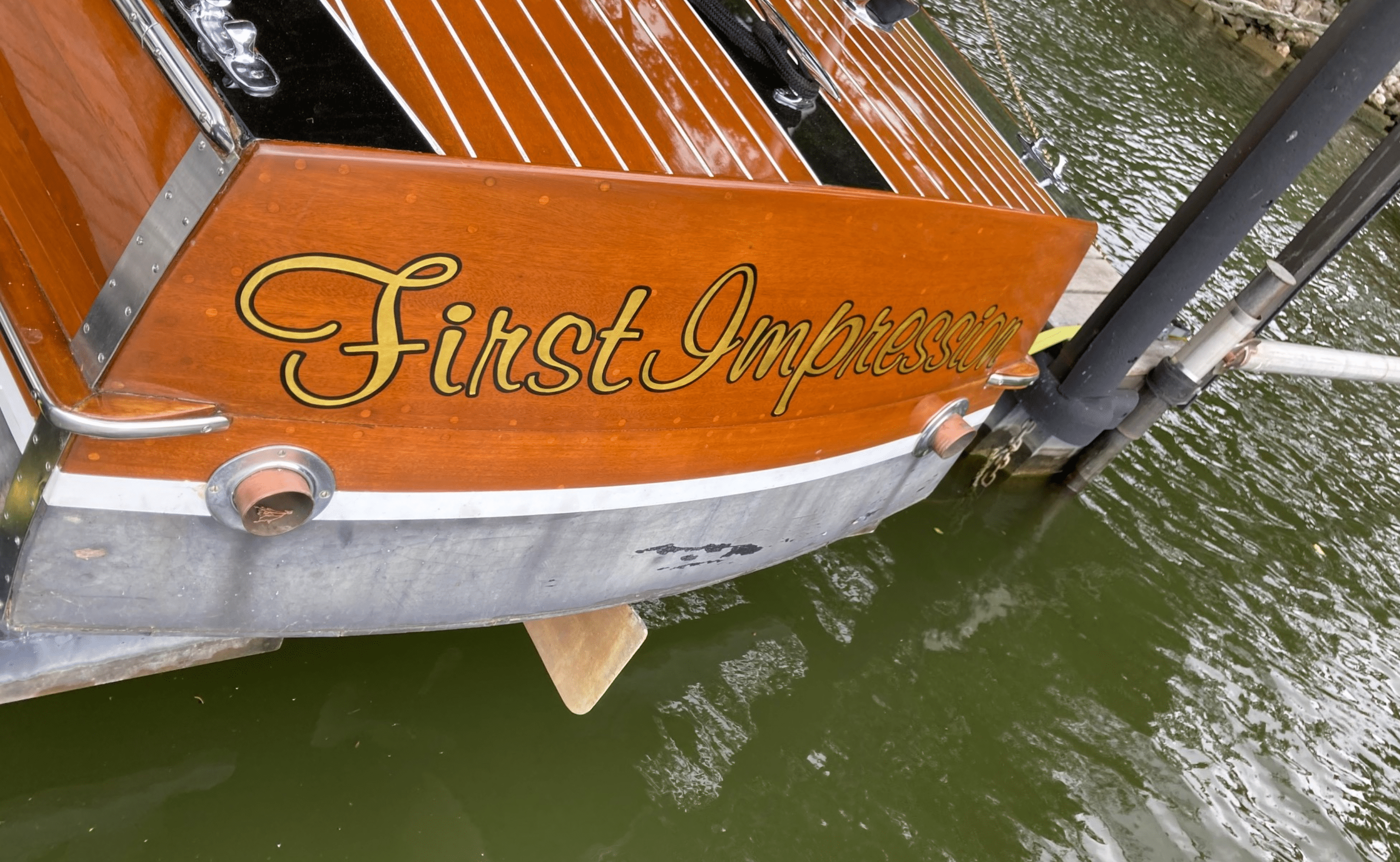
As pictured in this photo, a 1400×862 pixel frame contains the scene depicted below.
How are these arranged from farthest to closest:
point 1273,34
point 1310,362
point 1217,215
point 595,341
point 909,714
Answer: point 1273,34, point 1310,362, point 1217,215, point 909,714, point 595,341

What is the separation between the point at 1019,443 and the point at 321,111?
457cm

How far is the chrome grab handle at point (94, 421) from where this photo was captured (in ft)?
5.83

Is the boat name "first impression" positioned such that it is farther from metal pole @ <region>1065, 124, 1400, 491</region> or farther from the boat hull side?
metal pole @ <region>1065, 124, 1400, 491</region>

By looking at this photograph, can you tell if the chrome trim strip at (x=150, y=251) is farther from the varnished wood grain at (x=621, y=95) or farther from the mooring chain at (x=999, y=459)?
the mooring chain at (x=999, y=459)

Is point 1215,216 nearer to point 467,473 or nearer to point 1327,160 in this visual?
point 467,473

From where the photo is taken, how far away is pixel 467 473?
93.3 inches

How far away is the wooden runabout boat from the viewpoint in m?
1.84

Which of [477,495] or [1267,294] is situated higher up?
[1267,294]

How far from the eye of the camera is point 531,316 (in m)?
2.13

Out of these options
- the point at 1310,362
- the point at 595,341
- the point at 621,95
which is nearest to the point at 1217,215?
the point at 1310,362

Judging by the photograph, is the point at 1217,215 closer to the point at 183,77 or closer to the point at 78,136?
the point at 183,77

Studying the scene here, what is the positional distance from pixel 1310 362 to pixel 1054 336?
1.87m

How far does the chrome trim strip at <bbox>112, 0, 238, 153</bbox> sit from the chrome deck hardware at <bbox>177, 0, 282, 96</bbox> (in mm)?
51

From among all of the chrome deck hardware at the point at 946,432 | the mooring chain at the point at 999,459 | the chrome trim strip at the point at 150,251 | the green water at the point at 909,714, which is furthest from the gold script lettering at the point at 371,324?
the mooring chain at the point at 999,459
